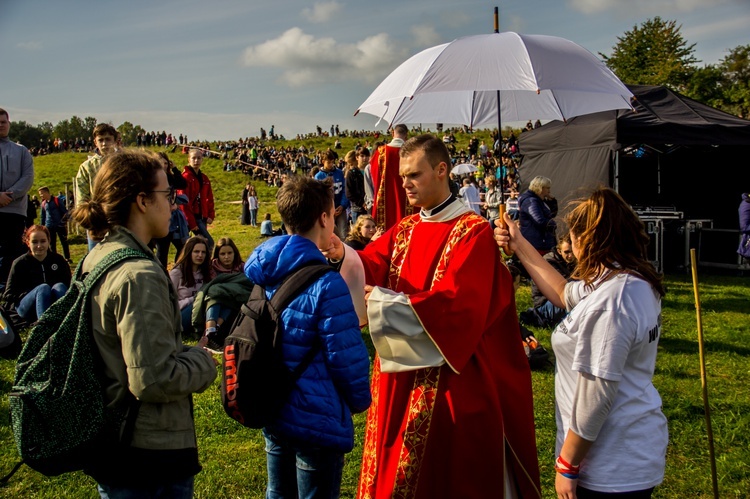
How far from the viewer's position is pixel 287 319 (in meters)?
2.54

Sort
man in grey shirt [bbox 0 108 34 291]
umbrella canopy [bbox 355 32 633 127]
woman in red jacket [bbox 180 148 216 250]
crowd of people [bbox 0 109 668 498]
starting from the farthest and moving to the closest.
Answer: woman in red jacket [bbox 180 148 216 250] < man in grey shirt [bbox 0 108 34 291] < umbrella canopy [bbox 355 32 633 127] < crowd of people [bbox 0 109 668 498]

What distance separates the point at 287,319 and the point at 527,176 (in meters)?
13.4

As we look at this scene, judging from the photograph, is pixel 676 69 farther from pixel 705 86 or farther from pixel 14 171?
pixel 14 171

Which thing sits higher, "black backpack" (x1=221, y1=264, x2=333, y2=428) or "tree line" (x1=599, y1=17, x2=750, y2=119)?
"tree line" (x1=599, y1=17, x2=750, y2=119)

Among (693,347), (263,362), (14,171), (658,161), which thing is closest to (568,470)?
(263,362)

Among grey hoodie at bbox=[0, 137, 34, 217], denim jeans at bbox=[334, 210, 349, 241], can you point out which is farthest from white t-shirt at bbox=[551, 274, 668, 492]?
denim jeans at bbox=[334, 210, 349, 241]

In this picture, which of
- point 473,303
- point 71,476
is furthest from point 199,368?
point 71,476

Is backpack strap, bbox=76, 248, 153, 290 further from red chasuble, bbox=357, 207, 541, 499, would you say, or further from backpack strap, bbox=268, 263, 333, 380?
red chasuble, bbox=357, 207, 541, 499

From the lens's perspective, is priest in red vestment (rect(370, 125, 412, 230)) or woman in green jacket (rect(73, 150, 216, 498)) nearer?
woman in green jacket (rect(73, 150, 216, 498))

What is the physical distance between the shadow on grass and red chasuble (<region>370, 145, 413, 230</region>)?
3.36m

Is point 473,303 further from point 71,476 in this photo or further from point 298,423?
point 71,476

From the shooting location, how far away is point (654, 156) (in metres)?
14.0

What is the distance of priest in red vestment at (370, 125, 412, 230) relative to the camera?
6930mm

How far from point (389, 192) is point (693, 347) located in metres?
3.84
